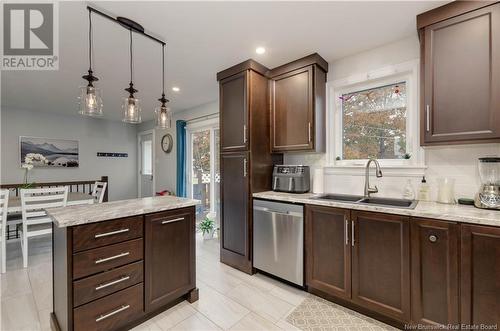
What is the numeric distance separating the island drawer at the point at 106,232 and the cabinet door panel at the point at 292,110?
1722mm

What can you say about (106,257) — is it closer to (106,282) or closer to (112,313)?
(106,282)

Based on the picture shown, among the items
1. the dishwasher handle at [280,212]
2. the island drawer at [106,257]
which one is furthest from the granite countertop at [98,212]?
the dishwasher handle at [280,212]

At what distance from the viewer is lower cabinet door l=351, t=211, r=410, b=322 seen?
159cm

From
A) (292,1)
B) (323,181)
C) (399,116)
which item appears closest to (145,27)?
(292,1)

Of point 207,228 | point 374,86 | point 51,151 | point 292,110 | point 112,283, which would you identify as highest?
point 374,86

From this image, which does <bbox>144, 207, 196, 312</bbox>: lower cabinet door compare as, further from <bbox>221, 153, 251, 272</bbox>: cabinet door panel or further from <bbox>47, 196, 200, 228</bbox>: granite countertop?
<bbox>221, 153, 251, 272</bbox>: cabinet door panel

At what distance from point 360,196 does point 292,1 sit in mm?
1921

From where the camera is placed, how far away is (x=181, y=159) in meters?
4.71

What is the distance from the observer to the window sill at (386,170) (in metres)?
2.06

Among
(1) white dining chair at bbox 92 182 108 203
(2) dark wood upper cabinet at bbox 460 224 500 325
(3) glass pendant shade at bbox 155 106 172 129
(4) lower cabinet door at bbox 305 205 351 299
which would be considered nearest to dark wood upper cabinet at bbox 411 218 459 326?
(2) dark wood upper cabinet at bbox 460 224 500 325

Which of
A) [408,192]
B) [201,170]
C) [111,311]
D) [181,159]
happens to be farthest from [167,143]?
[408,192]

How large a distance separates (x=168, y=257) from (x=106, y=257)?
47 centimetres

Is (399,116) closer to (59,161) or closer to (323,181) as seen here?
(323,181)

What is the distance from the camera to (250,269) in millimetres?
2510
